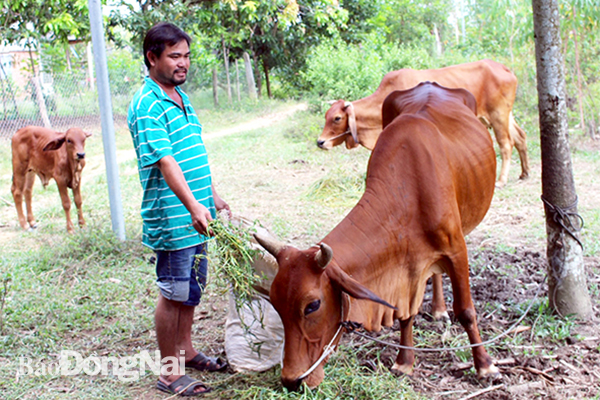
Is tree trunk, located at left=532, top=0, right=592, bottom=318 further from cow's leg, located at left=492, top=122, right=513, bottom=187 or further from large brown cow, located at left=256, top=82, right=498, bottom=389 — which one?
cow's leg, located at left=492, top=122, right=513, bottom=187

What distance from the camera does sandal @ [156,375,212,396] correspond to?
3225mm

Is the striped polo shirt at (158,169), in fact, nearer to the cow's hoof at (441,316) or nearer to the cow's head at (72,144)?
the cow's hoof at (441,316)

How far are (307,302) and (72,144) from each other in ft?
17.8

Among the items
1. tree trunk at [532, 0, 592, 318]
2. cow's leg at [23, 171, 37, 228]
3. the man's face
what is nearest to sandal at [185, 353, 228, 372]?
the man's face

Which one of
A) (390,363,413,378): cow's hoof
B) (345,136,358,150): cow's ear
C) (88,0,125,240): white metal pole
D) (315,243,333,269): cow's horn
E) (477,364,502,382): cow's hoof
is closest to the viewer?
(315,243,333,269): cow's horn

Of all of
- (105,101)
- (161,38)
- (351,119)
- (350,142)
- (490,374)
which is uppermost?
(161,38)

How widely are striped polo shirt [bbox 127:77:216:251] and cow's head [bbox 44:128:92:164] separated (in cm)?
429

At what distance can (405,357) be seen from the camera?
3.48m

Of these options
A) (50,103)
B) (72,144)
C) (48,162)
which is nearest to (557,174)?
(72,144)

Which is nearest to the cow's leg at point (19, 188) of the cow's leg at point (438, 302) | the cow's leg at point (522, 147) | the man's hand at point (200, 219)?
the man's hand at point (200, 219)

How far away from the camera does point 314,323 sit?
280 centimetres

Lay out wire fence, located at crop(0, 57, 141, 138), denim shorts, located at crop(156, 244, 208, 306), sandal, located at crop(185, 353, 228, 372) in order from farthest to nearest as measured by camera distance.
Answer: wire fence, located at crop(0, 57, 141, 138), sandal, located at crop(185, 353, 228, 372), denim shorts, located at crop(156, 244, 208, 306)

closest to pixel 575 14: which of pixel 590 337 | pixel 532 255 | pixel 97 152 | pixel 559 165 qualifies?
pixel 532 255

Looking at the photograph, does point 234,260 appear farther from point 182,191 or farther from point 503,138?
point 503,138
